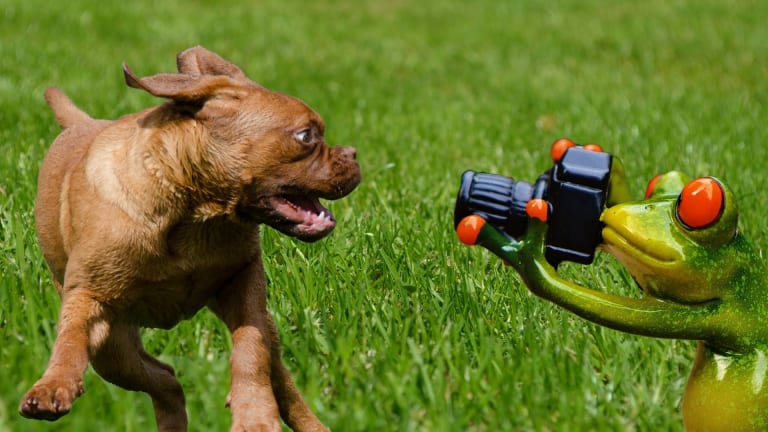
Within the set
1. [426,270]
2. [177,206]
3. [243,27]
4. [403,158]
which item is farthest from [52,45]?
[177,206]

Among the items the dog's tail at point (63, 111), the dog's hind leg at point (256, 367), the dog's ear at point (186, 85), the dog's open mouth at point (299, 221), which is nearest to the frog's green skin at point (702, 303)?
the dog's open mouth at point (299, 221)

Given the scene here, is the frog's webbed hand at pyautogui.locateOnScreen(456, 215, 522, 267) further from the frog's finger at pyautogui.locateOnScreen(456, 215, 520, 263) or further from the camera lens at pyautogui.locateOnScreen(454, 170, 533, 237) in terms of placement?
the camera lens at pyautogui.locateOnScreen(454, 170, 533, 237)

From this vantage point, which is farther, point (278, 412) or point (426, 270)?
point (426, 270)

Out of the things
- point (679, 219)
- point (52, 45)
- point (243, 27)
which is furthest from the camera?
point (243, 27)

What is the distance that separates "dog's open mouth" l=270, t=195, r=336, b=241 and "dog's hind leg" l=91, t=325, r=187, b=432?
0.54m

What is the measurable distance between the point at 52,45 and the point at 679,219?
277 inches

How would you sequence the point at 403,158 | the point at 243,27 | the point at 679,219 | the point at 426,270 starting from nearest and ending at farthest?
the point at 679,219
the point at 426,270
the point at 403,158
the point at 243,27

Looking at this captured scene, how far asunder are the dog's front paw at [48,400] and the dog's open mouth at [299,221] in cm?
74

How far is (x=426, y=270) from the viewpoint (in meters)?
3.73

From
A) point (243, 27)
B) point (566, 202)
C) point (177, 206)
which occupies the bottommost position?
point (243, 27)

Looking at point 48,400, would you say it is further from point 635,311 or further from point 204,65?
point 635,311

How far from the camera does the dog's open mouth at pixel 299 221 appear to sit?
2.76 metres

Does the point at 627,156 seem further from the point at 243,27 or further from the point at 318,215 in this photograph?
the point at 243,27

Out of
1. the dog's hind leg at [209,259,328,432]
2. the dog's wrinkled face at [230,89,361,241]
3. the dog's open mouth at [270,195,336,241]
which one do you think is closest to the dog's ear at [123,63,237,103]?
the dog's wrinkled face at [230,89,361,241]
